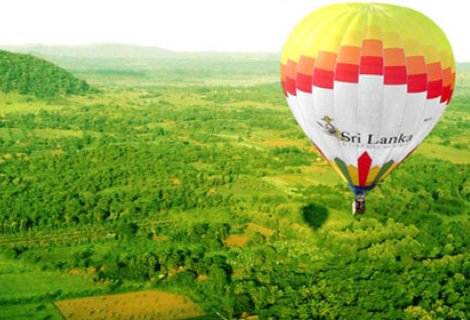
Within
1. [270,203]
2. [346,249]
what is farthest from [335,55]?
[270,203]

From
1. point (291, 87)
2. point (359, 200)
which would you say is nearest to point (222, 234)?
point (359, 200)

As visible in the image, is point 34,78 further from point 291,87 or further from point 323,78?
point 323,78

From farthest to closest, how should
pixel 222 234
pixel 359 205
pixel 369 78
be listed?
pixel 222 234, pixel 359 205, pixel 369 78

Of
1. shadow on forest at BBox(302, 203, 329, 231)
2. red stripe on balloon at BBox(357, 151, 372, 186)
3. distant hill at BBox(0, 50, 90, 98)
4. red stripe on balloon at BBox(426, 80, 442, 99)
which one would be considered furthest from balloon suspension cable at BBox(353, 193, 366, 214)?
distant hill at BBox(0, 50, 90, 98)

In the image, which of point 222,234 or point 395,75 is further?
point 222,234

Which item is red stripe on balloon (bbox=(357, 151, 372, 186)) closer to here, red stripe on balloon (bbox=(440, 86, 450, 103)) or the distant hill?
red stripe on balloon (bbox=(440, 86, 450, 103))

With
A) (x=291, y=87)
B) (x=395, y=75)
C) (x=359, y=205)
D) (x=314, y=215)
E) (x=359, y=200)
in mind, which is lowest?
(x=314, y=215)
